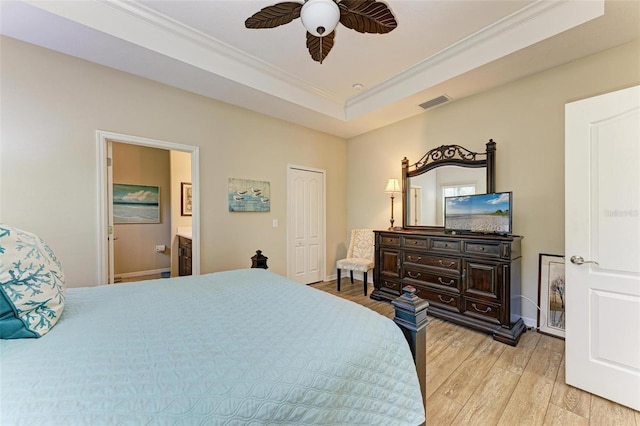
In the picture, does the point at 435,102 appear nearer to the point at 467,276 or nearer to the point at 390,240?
the point at 390,240

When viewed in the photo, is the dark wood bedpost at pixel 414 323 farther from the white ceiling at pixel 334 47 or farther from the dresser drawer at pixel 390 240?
the white ceiling at pixel 334 47

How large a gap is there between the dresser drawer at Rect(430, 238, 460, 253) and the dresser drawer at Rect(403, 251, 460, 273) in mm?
93

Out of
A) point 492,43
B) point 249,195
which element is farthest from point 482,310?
point 249,195

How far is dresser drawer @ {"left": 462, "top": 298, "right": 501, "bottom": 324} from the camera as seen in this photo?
2604 millimetres

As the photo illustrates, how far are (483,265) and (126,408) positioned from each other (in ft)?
9.83

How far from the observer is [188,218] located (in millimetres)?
5172

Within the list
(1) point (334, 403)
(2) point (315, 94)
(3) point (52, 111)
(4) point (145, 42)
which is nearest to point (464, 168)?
(2) point (315, 94)

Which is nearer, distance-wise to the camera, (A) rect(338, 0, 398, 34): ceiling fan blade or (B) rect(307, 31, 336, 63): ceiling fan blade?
(A) rect(338, 0, 398, 34): ceiling fan blade

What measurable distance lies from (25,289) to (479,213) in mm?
3528

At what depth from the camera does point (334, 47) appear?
2732 mm

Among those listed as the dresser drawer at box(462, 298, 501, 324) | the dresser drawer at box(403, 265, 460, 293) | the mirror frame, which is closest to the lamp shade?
the mirror frame

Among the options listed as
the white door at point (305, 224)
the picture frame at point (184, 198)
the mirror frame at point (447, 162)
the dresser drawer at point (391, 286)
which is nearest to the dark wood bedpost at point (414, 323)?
the dresser drawer at point (391, 286)

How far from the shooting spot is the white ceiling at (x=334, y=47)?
6.91ft

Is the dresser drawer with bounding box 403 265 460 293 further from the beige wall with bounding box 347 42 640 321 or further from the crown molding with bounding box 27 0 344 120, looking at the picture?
the crown molding with bounding box 27 0 344 120
